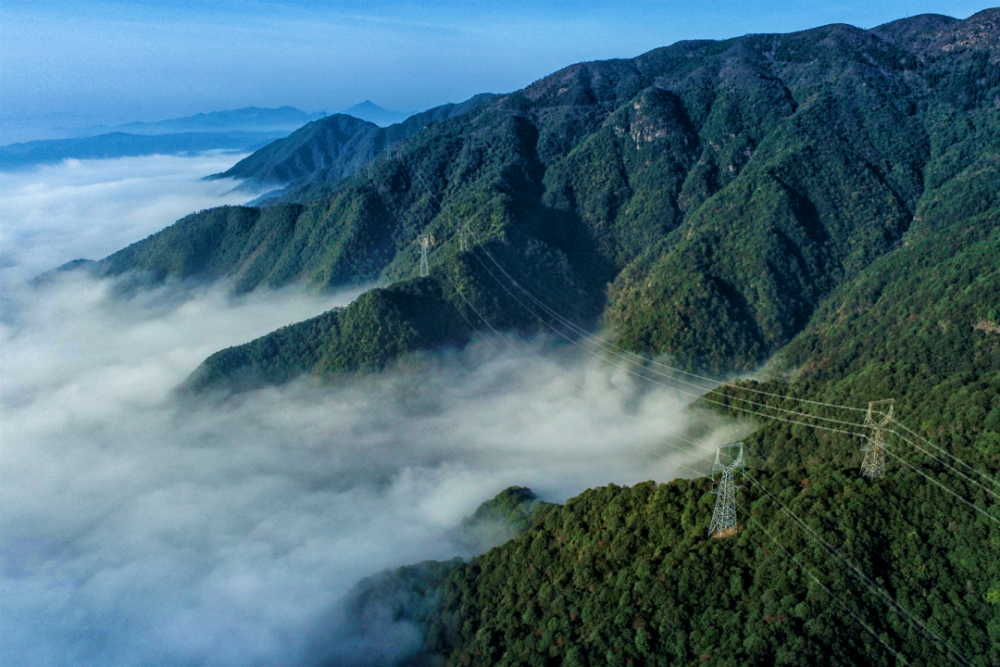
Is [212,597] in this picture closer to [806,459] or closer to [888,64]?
[806,459]

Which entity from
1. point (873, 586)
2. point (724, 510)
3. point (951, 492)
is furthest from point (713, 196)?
point (873, 586)

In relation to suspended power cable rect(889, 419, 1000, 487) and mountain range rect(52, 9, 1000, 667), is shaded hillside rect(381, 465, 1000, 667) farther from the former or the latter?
suspended power cable rect(889, 419, 1000, 487)

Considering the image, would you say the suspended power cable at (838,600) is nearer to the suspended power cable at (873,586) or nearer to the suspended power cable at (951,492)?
the suspended power cable at (873,586)

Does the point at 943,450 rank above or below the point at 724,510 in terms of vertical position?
above

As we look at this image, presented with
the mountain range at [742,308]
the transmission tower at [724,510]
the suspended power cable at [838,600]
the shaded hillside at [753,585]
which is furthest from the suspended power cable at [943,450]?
Result: the transmission tower at [724,510]

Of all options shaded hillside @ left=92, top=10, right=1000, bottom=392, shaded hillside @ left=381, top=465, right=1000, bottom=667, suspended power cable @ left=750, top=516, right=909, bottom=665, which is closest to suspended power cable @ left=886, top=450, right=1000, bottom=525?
shaded hillside @ left=381, top=465, right=1000, bottom=667

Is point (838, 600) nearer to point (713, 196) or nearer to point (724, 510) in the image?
point (724, 510)
